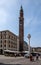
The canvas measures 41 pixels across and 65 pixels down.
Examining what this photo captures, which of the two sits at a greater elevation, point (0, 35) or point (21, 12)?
point (21, 12)

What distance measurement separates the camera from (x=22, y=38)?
4673 inches

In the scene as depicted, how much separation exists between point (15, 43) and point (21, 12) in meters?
27.2

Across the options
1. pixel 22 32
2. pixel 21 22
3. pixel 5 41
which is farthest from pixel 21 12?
pixel 5 41

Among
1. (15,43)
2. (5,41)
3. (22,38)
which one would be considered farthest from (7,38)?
(15,43)

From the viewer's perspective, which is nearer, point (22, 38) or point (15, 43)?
point (22, 38)

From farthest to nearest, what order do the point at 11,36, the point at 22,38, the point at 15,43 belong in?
the point at 15,43 → the point at 11,36 → the point at 22,38

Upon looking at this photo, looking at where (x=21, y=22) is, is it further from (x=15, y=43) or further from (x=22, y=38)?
(x=15, y=43)

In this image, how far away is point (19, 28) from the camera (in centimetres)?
12181

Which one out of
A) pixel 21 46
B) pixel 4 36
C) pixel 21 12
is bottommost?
pixel 21 46

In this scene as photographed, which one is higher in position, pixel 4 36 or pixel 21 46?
pixel 4 36

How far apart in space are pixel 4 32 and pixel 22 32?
1359 cm

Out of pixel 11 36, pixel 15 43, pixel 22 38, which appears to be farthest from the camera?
pixel 15 43

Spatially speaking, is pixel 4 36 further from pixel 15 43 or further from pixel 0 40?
pixel 15 43

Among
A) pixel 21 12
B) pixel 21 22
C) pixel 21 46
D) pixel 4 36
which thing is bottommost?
pixel 21 46
